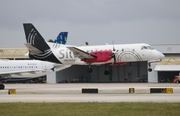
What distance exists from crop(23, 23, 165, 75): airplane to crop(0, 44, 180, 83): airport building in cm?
2712

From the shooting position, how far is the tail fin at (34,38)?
62.0 metres

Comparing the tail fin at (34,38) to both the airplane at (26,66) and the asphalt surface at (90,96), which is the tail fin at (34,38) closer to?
the asphalt surface at (90,96)

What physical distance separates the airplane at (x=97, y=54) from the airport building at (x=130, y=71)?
27.1 meters

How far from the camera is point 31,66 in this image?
7975cm

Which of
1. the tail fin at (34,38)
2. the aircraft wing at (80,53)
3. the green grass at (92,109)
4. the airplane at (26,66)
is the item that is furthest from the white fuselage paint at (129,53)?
the green grass at (92,109)

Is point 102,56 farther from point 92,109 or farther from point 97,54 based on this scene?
point 92,109

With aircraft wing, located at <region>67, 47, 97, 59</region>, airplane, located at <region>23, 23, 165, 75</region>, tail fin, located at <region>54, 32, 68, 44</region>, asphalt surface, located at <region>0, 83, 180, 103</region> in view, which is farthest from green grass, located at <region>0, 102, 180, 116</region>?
tail fin, located at <region>54, 32, 68, 44</region>

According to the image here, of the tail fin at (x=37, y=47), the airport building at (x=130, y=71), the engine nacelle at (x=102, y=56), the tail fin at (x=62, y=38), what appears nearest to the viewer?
the engine nacelle at (x=102, y=56)

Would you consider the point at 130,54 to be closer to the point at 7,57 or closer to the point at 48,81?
the point at 48,81

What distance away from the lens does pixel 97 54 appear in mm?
58594

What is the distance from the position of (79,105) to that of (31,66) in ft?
161

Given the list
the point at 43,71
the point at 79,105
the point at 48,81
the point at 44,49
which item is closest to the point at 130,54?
the point at 44,49

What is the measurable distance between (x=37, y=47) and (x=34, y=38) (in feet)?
9.82

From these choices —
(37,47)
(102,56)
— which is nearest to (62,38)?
(37,47)
